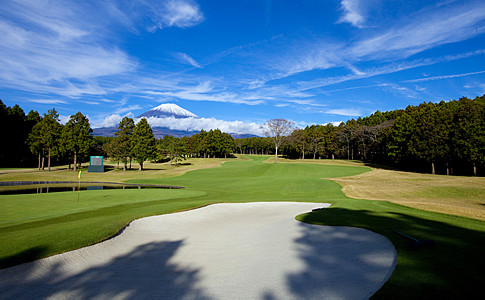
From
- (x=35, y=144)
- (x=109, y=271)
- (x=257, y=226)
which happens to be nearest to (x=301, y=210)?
(x=257, y=226)

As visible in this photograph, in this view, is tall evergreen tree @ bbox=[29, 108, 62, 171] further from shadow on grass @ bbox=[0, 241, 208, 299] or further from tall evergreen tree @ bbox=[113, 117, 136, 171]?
shadow on grass @ bbox=[0, 241, 208, 299]

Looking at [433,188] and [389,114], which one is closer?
[433,188]

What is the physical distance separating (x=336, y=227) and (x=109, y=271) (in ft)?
25.9

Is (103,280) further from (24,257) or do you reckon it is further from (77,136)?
(77,136)

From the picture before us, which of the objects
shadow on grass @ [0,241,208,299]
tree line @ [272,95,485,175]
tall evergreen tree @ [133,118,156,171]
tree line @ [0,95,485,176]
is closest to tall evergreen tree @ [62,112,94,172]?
tree line @ [0,95,485,176]

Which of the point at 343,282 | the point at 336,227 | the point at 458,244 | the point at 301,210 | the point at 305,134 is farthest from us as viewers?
the point at 305,134

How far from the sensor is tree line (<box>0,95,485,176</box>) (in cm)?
4049

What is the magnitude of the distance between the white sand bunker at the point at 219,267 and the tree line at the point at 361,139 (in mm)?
44466

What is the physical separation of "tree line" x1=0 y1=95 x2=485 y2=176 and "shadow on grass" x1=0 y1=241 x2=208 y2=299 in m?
48.6

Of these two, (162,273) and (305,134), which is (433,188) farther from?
(305,134)

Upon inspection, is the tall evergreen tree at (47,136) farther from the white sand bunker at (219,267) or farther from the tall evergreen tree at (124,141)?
the white sand bunker at (219,267)

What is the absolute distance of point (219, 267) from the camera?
6.82 metres

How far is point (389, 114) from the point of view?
2921 inches

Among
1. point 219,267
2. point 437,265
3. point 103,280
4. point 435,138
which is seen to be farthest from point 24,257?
point 435,138
